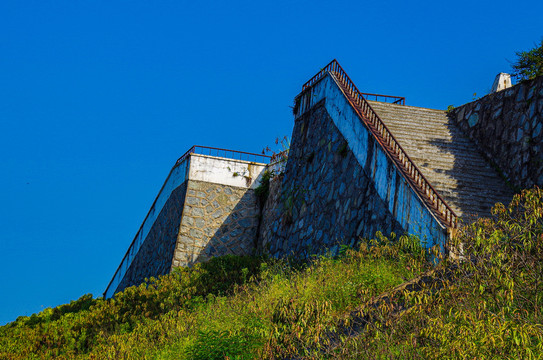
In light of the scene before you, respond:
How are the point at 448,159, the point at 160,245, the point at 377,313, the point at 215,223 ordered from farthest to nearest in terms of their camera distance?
the point at 160,245 → the point at 215,223 → the point at 448,159 → the point at 377,313

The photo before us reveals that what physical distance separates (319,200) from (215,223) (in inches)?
222

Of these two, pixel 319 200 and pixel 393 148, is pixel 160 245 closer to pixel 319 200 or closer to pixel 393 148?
pixel 319 200

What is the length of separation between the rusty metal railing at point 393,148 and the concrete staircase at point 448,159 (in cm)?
47

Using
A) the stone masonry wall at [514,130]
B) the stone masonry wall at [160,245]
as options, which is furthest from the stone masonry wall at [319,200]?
the stone masonry wall at [160,245]

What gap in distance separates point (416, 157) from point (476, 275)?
6302mm

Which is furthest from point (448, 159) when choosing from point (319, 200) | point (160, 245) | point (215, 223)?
point (160, 245)

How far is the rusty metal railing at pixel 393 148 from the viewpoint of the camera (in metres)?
9.16

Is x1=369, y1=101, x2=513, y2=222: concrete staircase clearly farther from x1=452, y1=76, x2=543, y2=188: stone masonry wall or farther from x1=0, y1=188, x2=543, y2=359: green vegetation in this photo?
x1=0, y1=188, x2=543, y2=359: green vegetation

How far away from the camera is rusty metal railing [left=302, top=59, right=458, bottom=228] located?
9.16m

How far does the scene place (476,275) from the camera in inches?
234

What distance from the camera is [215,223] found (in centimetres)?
1895

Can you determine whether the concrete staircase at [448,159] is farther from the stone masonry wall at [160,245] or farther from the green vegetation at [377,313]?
the stone masonry wall at [160,245]

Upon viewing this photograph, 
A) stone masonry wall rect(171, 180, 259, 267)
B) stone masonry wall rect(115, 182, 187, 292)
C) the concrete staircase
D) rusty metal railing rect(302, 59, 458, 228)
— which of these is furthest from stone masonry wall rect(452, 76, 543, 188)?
stone masonry wall rect(115, 182, 187, 292)

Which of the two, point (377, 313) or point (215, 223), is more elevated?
point (215, 223)
